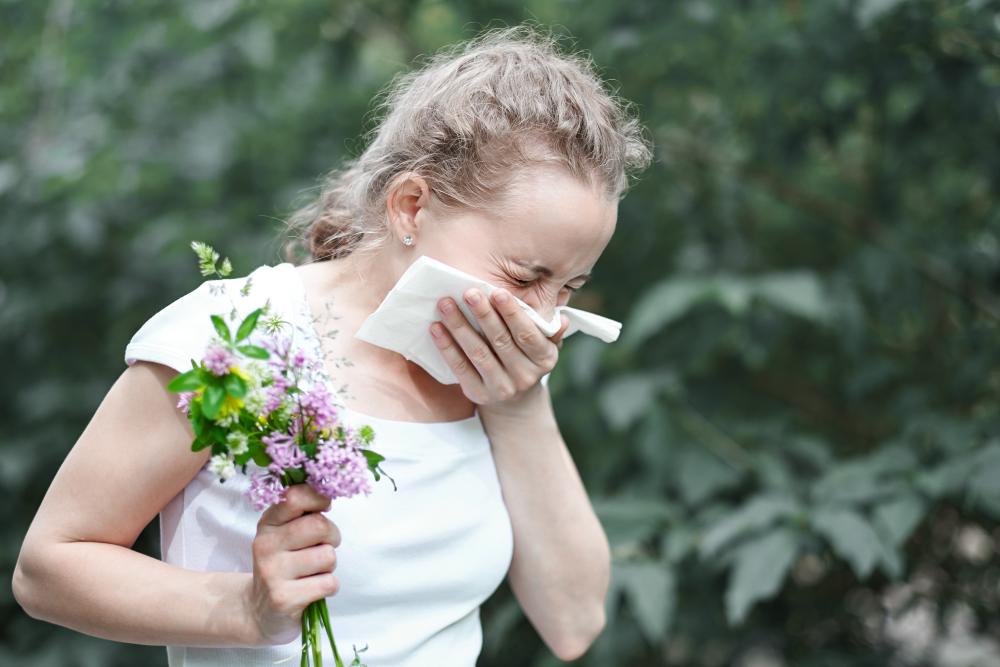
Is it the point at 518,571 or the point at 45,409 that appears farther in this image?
the point at 45,409

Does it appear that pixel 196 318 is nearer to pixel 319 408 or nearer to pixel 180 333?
pixel 180 333

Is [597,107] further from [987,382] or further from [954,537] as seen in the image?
[954,537]

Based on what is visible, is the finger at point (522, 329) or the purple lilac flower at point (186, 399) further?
the finger at point (522, 329)

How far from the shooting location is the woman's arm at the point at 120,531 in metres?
1.01

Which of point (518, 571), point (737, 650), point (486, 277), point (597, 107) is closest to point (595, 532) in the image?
point (518, 571)

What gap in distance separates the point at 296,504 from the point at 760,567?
1.20 metres

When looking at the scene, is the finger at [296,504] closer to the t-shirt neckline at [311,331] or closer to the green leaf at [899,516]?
the t-shirt neckline at [311,331]

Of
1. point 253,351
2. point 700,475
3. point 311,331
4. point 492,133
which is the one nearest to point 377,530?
point 311,331

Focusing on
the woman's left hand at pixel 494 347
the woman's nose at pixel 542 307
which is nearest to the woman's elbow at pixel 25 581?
the woman's left hand at pixel 494 347

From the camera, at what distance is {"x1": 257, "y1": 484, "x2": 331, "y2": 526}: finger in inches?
36.7

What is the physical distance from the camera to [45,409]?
2.61 meters

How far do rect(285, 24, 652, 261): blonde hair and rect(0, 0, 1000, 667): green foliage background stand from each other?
0.95 m

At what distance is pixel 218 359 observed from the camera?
2.82ft

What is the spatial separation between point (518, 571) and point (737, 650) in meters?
1.43
